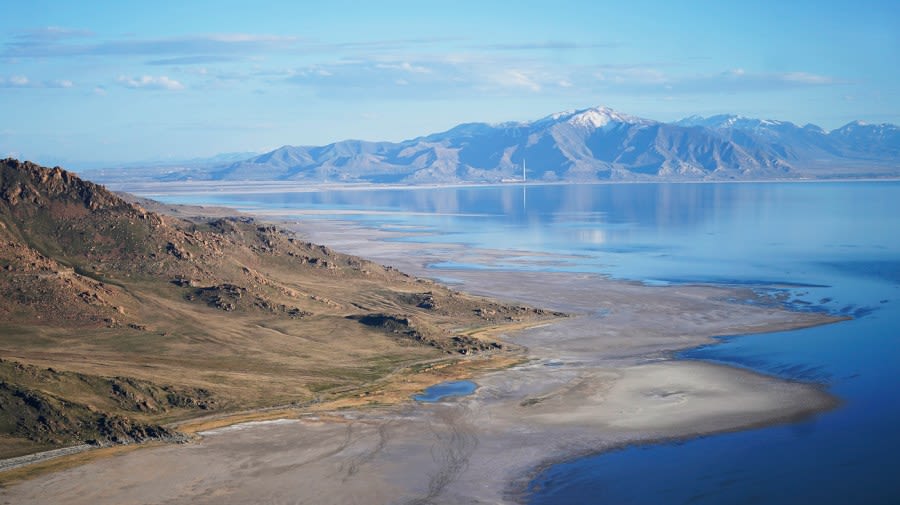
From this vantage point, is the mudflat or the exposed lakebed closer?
the exposed lakebed

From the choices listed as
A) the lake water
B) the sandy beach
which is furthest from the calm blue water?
the lake water

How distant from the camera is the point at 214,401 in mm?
79750

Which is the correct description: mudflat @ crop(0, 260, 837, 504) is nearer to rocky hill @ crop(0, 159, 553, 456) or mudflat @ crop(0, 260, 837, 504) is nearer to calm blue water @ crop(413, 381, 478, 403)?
calm blue water @ crop(413, 381, 478, 403)

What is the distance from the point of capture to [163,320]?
102250 mm

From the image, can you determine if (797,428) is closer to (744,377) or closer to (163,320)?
(744,377)

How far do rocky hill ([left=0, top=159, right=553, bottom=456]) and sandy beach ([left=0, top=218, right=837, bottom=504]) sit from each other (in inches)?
301

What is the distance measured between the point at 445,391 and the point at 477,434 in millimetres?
14869

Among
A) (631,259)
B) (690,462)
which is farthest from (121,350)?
(631,259)

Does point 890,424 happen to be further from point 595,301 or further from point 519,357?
point 595,301

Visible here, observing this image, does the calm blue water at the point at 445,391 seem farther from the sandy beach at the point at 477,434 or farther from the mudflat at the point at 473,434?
the mudflat at the point at 473,434

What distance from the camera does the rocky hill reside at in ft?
247

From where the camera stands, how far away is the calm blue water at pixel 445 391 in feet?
274

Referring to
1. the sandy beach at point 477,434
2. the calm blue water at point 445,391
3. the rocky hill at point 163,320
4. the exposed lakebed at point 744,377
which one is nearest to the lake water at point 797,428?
the exposed lakebed at point 744,377

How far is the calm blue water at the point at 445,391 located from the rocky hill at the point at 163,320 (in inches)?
290
